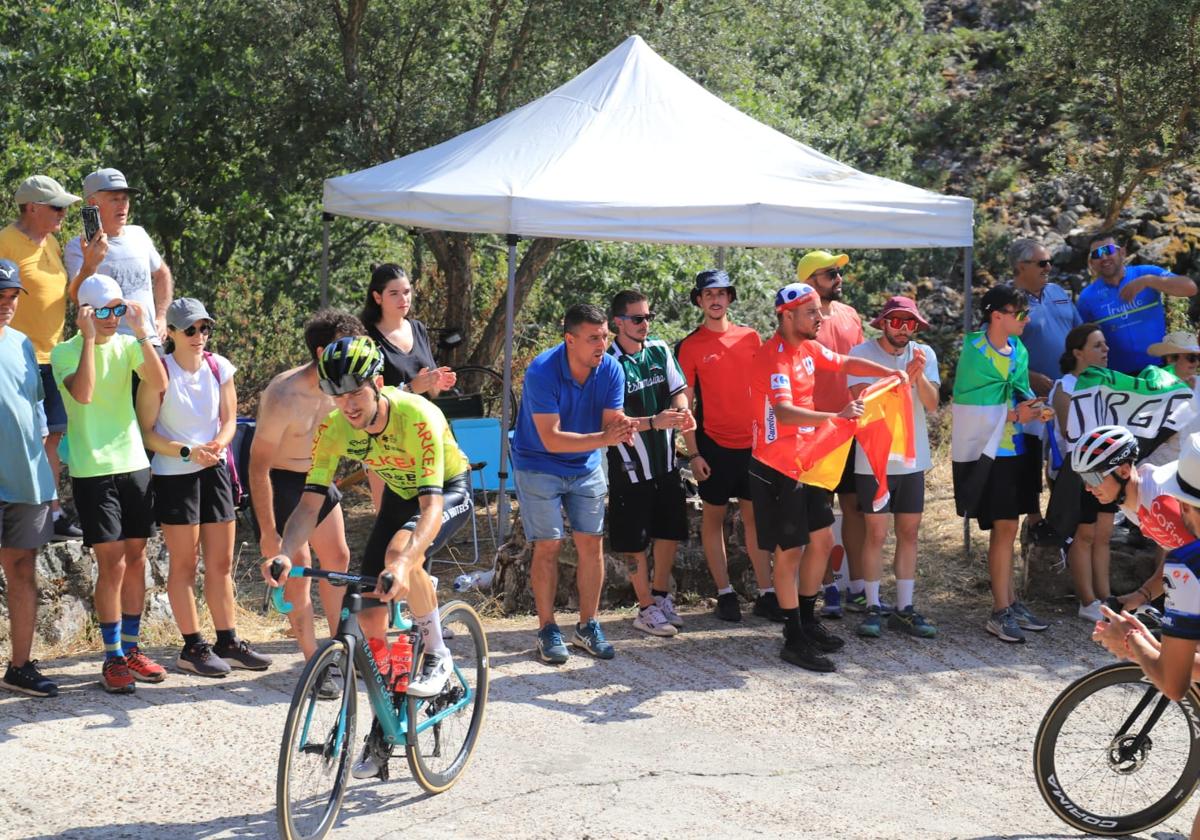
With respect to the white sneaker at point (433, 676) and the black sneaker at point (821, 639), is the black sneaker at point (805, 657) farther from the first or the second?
the white sneaker at point (433, 676)

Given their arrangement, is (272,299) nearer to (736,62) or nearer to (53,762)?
(736,62)

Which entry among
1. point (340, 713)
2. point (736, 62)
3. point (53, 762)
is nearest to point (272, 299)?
point (736, 62)

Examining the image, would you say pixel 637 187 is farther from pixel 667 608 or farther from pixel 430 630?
pixel 430 630

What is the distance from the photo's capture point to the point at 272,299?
1307cm

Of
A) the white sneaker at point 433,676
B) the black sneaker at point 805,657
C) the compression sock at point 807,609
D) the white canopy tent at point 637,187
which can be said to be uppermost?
the white canopy tent at point 637,187

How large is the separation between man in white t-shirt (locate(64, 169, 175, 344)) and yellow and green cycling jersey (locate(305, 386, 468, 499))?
101 inches

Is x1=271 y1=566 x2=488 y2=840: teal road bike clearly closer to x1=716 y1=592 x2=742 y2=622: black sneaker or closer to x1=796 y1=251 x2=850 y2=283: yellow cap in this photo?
x1=716 y1=592 x2=742 y2=622: black sneaker

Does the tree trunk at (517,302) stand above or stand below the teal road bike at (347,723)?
above

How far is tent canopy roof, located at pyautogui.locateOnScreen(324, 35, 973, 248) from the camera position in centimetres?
847

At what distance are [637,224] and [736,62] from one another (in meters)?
4.96

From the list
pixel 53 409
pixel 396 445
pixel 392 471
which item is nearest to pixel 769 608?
pixel 392 471

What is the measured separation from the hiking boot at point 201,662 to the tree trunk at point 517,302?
5775mm

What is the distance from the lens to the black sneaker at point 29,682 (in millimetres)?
6352

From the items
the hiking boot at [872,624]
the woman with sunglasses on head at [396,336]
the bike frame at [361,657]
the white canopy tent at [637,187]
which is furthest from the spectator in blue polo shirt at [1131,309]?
the bike frame at [361,657]
